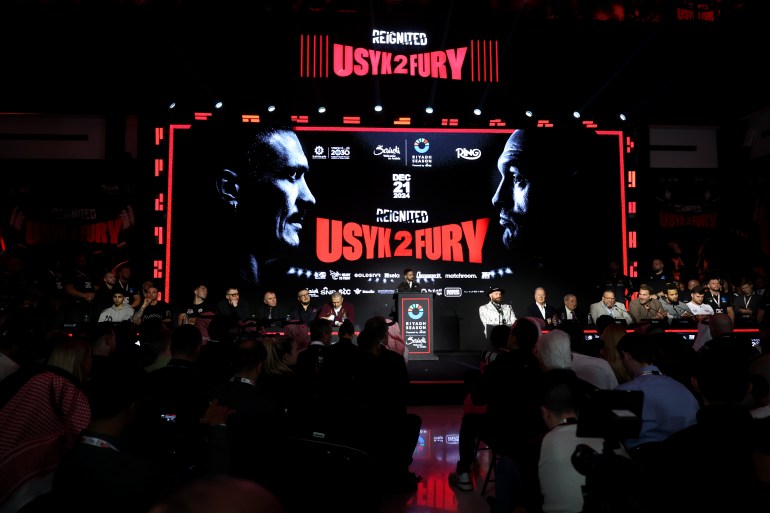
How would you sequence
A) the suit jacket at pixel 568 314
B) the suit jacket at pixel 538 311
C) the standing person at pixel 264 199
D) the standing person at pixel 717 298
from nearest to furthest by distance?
the standing person at pixel 717 298 < the suit jacket at pixel 568 314 < the suit jacket at pixel 538 311 < the standing person at pixel 264 199

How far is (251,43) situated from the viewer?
43.1ft

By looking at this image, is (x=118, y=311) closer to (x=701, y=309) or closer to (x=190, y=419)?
(x=190, y=419)

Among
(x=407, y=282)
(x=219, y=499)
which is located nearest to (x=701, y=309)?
(x=407, y=282)

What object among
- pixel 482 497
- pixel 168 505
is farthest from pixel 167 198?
pixel 168 505

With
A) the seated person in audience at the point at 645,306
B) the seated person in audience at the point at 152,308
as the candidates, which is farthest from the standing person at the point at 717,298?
the seated person in audience at the point at 152,308

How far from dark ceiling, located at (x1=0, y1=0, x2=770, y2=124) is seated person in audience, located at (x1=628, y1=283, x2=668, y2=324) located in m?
4.03

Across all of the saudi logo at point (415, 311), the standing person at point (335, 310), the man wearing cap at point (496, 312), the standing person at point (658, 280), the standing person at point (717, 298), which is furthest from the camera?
the standing person at point (658, 280)

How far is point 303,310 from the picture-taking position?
38.5ft

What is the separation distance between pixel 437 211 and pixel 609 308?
3774 millimetres

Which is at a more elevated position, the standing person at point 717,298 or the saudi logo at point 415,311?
the standing person at point 717,298

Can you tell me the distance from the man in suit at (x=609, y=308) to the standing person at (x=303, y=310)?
16.3 feet

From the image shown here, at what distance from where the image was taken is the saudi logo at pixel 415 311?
11.0 m

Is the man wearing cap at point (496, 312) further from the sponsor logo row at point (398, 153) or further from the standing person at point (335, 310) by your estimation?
the sponsor logo row at point (398, 153)

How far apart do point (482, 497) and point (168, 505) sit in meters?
4.56
